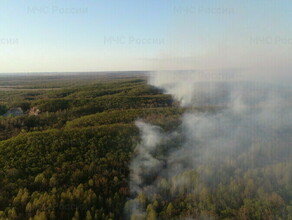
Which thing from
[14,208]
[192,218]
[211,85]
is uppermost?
[211,85]

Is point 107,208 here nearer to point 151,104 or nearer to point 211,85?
point 151,104

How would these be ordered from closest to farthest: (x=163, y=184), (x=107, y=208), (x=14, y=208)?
1. (x=14, y=208)
2. (x=107, y=208)
3. (x=163, y=184)

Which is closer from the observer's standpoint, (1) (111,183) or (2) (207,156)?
(1) (111,183)

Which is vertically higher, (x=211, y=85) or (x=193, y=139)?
(x=211, y=85)

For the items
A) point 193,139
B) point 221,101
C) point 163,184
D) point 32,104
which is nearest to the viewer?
point 163,184

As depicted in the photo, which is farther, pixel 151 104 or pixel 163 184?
pixel 151 104


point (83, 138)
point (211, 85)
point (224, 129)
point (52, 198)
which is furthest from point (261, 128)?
point (211, 85)
